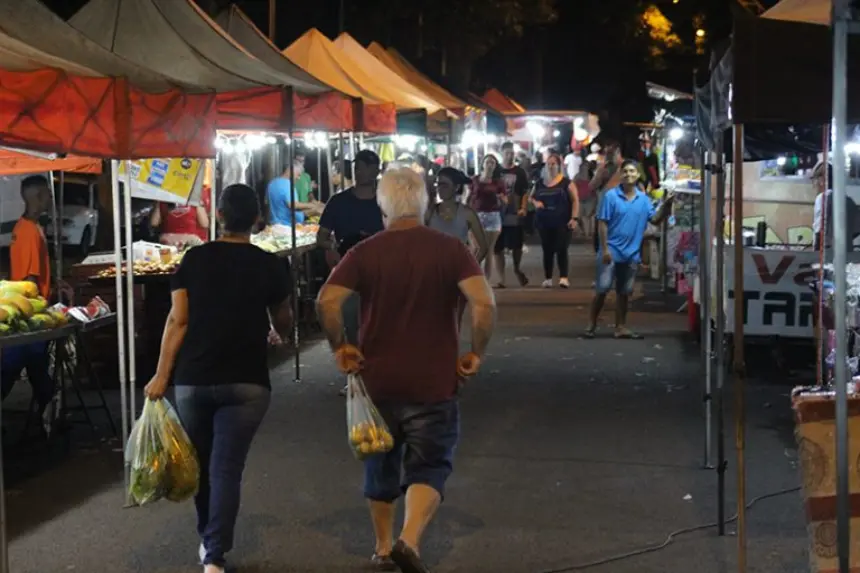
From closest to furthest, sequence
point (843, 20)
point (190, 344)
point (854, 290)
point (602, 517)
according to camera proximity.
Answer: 1. point (843, 20)
2. point (190, 344)
3. point (602, 517)
4. point (854, 290)

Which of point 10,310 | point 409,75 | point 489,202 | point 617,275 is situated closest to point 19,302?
point 10,310

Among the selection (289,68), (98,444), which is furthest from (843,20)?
(289,68)

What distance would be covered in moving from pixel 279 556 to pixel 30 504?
6.31 ft

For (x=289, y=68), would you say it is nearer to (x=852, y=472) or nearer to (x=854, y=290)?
(x=854, y=290)

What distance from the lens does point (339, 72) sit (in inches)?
651

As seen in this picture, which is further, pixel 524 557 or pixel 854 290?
pixel 854 290

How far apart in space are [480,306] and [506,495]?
Answer: 7.14 feet

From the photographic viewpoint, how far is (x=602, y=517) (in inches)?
274

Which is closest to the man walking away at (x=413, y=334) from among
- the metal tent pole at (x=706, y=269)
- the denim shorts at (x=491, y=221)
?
the metal tent pole at (x=706, y=269)

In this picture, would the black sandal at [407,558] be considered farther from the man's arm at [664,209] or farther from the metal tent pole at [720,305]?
the man's arm at [664,209]

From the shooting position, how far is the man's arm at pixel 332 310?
5.65 metres

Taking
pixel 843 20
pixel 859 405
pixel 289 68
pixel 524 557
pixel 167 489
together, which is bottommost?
pixel 524 557

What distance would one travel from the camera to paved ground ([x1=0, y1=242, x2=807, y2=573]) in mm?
6285

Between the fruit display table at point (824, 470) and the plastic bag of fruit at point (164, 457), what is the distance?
2.69 m
